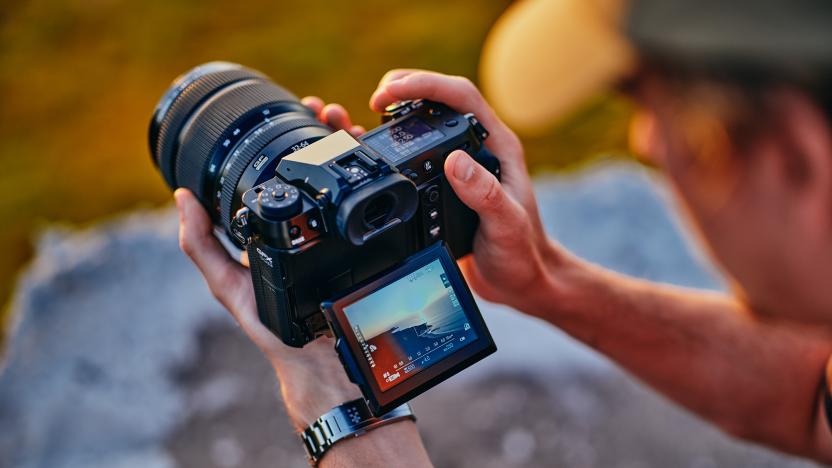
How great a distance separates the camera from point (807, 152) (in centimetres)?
82

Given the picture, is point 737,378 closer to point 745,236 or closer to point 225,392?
point 745,236

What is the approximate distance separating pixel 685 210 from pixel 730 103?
24cm

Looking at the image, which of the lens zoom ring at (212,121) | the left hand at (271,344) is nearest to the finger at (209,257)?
the left hand at (271,344)

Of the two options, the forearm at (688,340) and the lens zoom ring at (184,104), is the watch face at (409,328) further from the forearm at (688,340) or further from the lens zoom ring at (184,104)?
the lens zoom ring at (184,104)

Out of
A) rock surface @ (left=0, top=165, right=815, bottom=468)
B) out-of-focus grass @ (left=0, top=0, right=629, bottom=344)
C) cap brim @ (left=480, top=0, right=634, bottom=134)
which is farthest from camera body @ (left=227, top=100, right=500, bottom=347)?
out-of-focus grass @ (left=0, top=0, right=629, bottom=344)

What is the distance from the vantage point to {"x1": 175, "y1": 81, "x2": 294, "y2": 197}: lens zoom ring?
153cm

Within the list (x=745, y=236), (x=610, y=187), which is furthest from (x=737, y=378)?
(x=610, y=187)

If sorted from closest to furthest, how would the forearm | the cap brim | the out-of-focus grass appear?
1. the cap brim
2. the forearm
3. the out-of-focus grass

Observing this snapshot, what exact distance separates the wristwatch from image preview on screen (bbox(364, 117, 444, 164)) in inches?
15.6

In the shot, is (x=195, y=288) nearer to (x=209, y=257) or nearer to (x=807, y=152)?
(x=209, y=257)

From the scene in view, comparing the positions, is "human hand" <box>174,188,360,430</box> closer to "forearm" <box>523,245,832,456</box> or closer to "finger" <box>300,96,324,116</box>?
"finger" <box>300,96,324,116</box>

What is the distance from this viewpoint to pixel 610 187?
269 cm

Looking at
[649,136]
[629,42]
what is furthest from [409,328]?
[629,42]

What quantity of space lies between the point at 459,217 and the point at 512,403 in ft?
3.16
